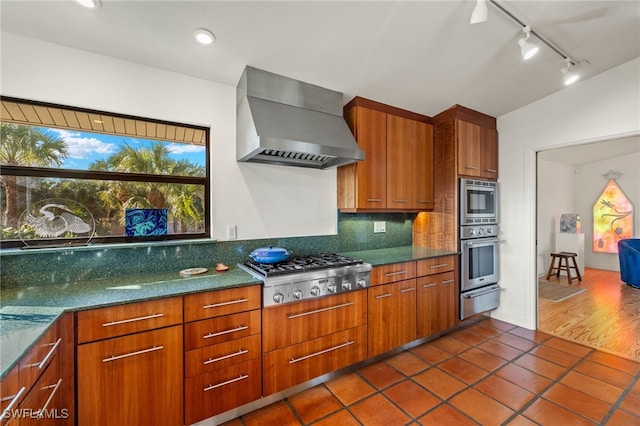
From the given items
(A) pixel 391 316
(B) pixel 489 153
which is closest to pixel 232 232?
(A) pixel 391 316

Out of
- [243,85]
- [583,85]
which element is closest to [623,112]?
[583,85]

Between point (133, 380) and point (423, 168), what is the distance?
3.00 m

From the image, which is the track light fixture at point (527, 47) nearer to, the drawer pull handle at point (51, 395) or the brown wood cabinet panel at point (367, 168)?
the brown wood cabinet panel at point (367, 168)

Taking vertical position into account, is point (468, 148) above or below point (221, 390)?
above

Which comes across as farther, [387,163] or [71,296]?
[387,163]

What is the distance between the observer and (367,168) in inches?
99.9

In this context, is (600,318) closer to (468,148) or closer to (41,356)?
(468,148)

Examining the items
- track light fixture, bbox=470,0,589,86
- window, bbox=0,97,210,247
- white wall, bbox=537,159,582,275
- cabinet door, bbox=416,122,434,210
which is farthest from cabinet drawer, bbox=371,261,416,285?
white wall, bbox=537,159,582,275

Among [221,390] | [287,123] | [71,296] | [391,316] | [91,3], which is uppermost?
[91,3]

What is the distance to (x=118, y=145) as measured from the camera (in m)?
1.92

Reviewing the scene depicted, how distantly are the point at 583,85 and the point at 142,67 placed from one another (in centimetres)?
403

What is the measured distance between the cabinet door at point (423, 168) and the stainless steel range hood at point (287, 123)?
100 cm

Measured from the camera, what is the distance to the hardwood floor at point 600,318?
8.73 ft

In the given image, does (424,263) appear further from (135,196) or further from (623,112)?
(135,196)
